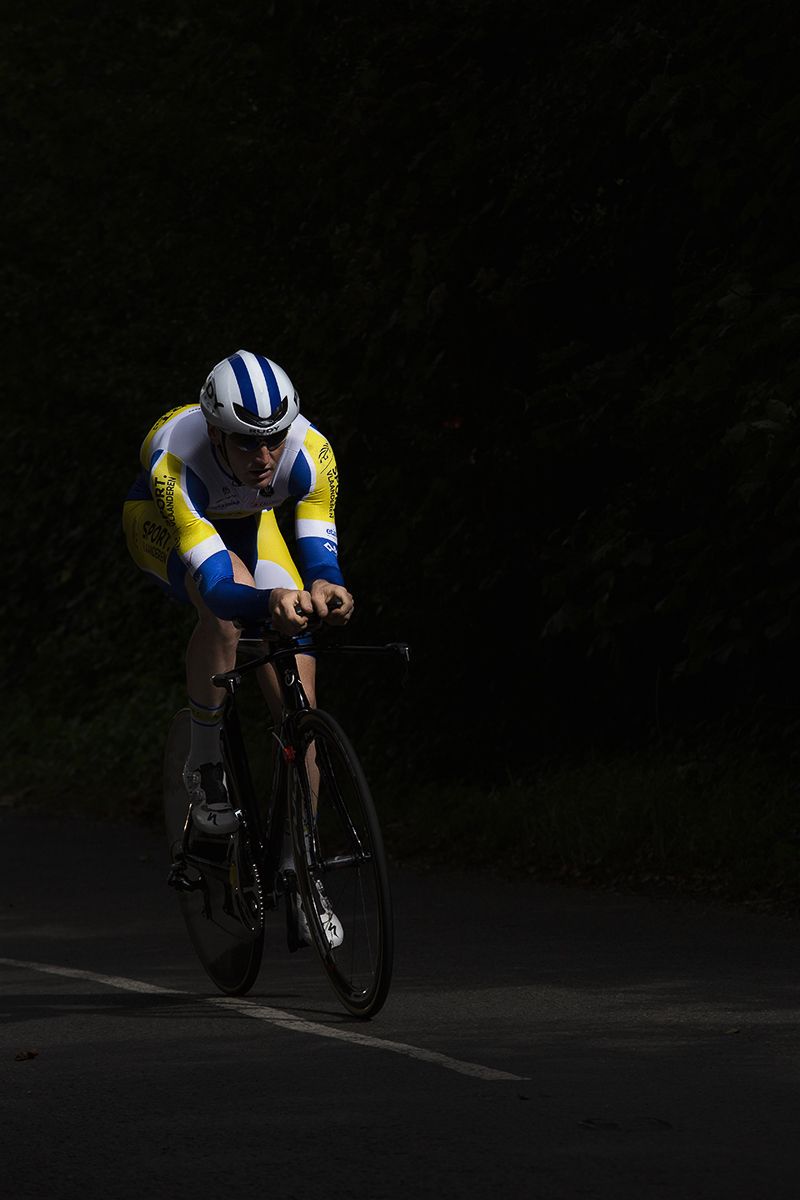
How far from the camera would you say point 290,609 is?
6.00 meters

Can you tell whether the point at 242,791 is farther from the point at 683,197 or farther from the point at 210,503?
the point at 683,197

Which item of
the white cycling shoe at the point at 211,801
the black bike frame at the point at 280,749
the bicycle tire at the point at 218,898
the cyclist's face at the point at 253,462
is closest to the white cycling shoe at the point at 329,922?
the black bike frame at the point at 280,749

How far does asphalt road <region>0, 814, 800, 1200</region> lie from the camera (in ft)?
15.0

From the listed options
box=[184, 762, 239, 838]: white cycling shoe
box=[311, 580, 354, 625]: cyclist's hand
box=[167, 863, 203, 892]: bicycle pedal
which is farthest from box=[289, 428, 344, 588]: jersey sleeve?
box=[167, 863, 203, 892]: bicycle pedal

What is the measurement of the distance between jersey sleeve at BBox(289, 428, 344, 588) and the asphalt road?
1.54 meters

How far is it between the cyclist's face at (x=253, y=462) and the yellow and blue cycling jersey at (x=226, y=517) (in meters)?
0.07

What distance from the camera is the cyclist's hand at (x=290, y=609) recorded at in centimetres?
600

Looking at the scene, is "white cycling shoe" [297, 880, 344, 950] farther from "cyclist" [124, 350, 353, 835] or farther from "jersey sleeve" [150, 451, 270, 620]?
"jersey sleeve" [150, 451, 270, 620]

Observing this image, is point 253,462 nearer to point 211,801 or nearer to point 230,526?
point 230,526

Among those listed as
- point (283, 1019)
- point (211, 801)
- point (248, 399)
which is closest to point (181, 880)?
point (211, 801)

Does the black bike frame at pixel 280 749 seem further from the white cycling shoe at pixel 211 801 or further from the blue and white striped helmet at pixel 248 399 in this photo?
the blue and white striped helmet at pixel 248 399

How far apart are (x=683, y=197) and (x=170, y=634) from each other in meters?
8.23

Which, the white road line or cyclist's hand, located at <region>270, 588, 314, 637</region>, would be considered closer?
the white road line

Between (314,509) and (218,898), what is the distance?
1.54 m
